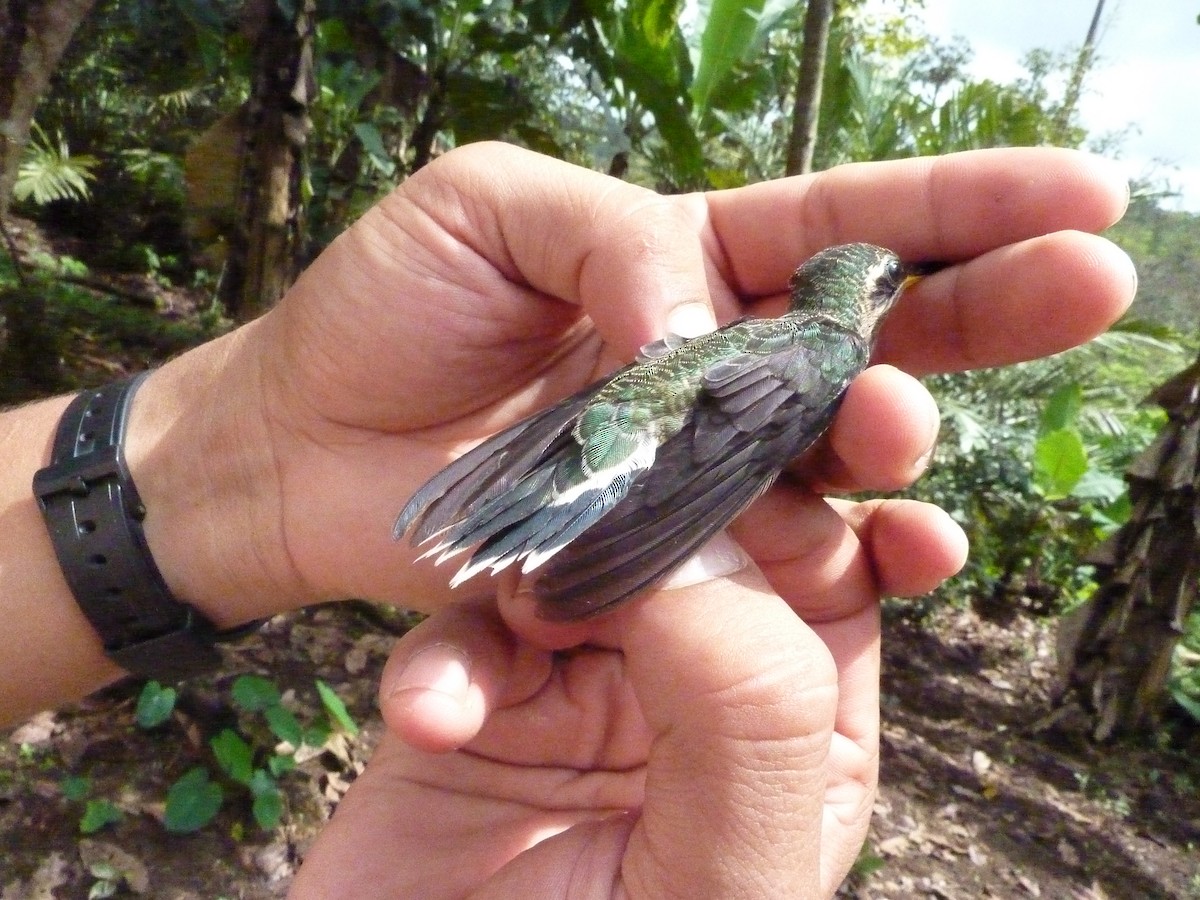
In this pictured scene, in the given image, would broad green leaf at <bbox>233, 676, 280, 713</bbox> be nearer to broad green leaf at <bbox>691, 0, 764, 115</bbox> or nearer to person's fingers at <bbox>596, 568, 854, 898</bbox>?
person's fingers at <bbox>596, 568, 854, 898</bbox>

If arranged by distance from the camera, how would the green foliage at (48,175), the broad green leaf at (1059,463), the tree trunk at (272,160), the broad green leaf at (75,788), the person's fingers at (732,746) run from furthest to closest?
the green foliage at (48,175) → the broad green leaf at (1059,463) → the tree trunk at (272,160) → the broad green leaf at (75,788) → the person's fingers at (732,746)

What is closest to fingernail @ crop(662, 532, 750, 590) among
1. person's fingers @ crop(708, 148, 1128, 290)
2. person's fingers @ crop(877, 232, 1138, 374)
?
person's fingers @ crop(877, 232, 1138, 374)

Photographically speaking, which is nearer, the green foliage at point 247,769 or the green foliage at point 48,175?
the green foliage at point 247,769

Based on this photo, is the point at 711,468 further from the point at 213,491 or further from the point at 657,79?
the point at 657,79

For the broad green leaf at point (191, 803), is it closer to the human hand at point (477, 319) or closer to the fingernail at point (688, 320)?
the human hand at point (477, 319)

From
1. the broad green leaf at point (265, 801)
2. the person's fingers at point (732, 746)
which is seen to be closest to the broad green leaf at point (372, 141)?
the broad green leaf at point (265, 801)

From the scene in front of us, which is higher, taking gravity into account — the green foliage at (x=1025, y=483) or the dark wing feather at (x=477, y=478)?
the dark wing feather at (x=477, y=478)
